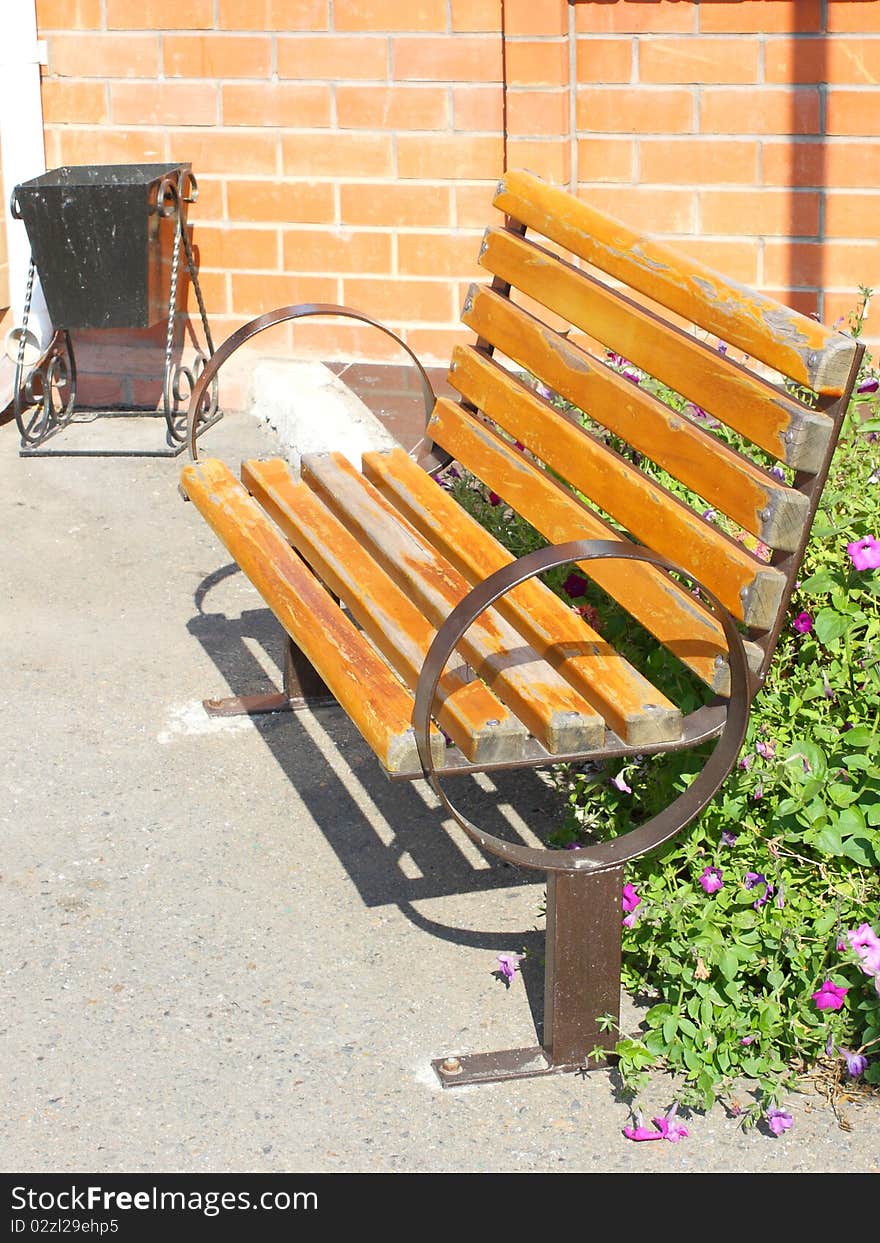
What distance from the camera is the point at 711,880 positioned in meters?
2.77

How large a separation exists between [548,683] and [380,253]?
3.32 m

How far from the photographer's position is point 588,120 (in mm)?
5430

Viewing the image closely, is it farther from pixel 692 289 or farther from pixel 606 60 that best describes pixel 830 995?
pixel 606 60

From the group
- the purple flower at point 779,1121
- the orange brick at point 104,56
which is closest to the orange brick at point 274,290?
the orange brick at point 104,56

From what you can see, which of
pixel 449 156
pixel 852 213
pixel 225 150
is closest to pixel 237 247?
pixel 225 150

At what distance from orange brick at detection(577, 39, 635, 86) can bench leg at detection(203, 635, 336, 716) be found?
2.40 metres

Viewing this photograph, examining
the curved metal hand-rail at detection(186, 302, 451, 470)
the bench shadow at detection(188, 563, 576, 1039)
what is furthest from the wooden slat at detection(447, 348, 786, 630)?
the bench shadow at detection(188, 563, 576, 1039)

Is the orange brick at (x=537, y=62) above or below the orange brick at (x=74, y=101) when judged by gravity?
above

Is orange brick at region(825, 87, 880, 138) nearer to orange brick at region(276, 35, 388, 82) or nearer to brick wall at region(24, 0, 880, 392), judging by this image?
brick wall at region(24, 0, 880, 392)

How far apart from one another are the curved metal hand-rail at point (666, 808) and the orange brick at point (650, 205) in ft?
10.1

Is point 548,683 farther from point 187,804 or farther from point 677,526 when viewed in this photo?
point 187,804

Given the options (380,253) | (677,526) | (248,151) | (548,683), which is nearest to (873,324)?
(380,253)

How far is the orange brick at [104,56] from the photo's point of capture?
5.84 metres

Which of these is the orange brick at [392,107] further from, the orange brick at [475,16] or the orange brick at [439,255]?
the orange brick at [439,255]
